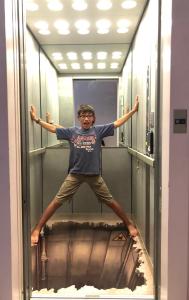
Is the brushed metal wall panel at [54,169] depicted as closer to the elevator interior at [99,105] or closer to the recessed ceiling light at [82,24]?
the elevator interior at [99,105]

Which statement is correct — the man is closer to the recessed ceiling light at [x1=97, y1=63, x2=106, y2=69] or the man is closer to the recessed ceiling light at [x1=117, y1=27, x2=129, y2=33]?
the recessed ceiling light at [x1=117, y1=27, x2=129, y2=33]

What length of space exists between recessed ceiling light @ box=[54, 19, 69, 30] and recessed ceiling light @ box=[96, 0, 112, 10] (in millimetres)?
497

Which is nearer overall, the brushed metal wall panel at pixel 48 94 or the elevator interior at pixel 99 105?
the elevator interior at pixel 99 105

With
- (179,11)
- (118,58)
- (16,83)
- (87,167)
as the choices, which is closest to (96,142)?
(87,167)

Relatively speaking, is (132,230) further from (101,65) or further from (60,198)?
(101,65)

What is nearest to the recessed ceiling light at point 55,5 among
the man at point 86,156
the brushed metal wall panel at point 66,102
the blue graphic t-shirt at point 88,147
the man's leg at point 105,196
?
the man at point 86,156

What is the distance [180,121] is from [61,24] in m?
2.19

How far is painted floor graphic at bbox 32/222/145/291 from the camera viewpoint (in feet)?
7.85

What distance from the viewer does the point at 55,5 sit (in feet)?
9.10

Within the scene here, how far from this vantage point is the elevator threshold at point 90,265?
220cm

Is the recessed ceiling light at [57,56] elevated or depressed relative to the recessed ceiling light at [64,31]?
depressed

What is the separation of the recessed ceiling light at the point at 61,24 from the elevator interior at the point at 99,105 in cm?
3

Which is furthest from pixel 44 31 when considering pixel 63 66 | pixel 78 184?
pixel 78 184

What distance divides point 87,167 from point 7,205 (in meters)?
1.90
